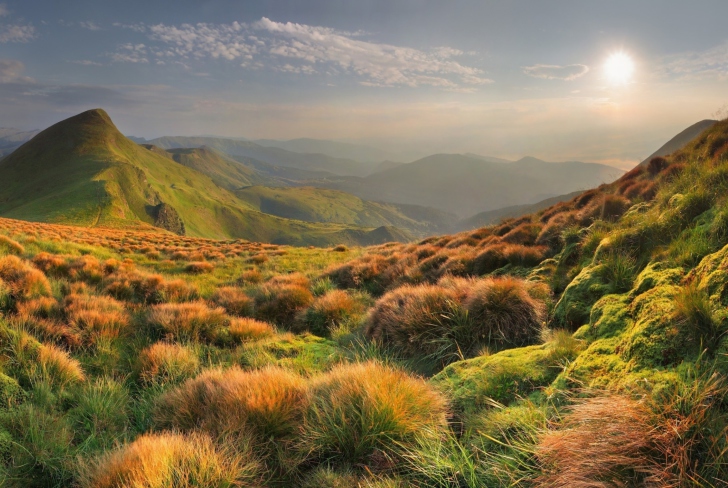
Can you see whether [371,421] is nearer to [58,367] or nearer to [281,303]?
[58,367]

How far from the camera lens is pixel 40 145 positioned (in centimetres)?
19900

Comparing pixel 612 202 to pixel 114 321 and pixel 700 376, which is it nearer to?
pixel 700 376

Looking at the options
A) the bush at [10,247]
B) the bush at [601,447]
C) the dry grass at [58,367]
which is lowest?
the dry grass at [58,367]

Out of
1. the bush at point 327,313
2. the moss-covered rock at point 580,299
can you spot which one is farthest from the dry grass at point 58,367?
the moss-covered rock at point 580,299

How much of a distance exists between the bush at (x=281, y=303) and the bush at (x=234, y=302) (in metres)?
0.22

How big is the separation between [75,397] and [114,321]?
7.76ft

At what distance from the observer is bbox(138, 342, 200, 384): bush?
4496 mm

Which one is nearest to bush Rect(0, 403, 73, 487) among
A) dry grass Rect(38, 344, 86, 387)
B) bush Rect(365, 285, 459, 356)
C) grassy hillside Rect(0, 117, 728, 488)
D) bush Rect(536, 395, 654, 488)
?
grassy hillside Rect(0, 117, 728, 488)

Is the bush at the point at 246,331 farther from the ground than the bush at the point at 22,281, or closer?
closer

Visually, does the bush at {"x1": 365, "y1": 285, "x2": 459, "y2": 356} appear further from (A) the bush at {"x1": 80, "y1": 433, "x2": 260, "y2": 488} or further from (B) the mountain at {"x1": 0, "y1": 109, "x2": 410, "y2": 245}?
(B) the mountain at {"x1": 0, "y1": 109, "x2": 410, "y2": 245}

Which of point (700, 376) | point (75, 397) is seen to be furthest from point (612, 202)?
point (75, 397)

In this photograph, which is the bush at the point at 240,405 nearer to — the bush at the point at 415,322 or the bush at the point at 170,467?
the bush at the point at 170,467

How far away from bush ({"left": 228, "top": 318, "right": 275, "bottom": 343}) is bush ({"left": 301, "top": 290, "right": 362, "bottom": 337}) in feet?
3.84

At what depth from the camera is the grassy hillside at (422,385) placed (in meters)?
2.10
